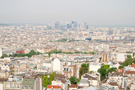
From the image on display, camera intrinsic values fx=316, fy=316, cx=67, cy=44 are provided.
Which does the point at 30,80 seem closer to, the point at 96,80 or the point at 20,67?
the point at 96,80

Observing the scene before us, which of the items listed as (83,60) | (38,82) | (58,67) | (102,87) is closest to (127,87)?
(102,87)

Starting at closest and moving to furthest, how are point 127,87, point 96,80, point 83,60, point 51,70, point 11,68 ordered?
point 127,87 < point 96,80 < point 11,68 < point 51,70 < point 83,60

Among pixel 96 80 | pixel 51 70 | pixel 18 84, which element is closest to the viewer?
pixel 18 84

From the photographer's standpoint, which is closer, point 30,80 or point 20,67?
point 30,80

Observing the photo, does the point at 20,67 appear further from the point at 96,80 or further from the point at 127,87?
the point at 127,87

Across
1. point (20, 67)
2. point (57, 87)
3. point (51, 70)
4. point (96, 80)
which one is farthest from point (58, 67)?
point (57, 87)

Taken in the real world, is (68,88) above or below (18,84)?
below

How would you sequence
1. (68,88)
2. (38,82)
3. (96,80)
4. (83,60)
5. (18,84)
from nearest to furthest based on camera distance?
(18,84) < (38,82) < (68,88) < (96,80) < (83,60)

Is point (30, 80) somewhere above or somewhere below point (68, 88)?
above

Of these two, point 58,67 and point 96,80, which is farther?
point 58,67
